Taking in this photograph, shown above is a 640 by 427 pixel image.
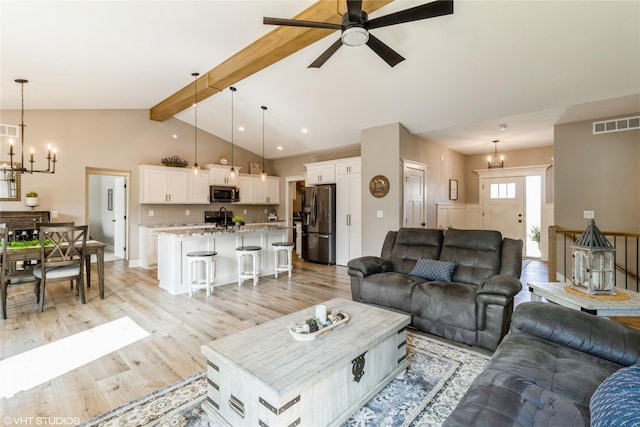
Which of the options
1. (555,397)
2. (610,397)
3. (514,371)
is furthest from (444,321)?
(610,397)

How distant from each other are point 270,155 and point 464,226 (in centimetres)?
563

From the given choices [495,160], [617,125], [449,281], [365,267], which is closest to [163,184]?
[365,267]

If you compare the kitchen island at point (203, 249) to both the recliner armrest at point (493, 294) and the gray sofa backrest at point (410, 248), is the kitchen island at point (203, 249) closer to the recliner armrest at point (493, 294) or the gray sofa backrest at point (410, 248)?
the gray sofa backrest at point (410, 248)

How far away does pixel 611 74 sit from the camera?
3.55 m

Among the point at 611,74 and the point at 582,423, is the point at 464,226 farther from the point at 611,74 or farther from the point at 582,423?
the point at 582,423

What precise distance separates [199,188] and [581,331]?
7.06m

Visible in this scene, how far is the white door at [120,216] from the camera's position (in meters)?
6.70

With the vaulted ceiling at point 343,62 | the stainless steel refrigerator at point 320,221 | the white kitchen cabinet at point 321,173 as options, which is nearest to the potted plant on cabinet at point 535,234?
the vaulted ceiling at point 343,62

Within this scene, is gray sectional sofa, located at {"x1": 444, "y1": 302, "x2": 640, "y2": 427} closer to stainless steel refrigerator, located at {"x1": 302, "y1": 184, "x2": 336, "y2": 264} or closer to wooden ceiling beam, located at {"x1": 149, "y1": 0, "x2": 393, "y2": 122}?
wooden ceiling beam, located at {"x1": 149, "y1": 0, "x2": 393, "y2": 122}

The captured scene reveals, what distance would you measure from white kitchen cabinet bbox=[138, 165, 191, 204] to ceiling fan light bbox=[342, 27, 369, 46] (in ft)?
18.2

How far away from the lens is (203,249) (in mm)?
4730

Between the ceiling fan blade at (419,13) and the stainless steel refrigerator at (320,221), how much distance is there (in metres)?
4.40

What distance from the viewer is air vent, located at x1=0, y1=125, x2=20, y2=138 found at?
518cm

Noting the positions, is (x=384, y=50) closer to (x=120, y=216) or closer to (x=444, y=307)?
Answer: (x=444, y=307)
